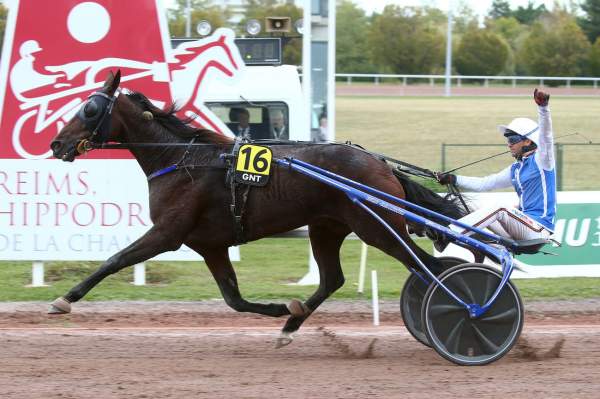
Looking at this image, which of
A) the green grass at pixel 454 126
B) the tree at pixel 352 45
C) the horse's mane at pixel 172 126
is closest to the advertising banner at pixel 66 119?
the horse's mane at pixel 172 126

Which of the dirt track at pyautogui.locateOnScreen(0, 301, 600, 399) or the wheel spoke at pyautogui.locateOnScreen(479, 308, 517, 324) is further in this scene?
the wheel spoke at pyautogui.locateOnScreen(479, 308, 517, 324)

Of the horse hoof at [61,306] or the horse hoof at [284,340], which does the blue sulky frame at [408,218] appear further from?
the horse hoof at [61,306]

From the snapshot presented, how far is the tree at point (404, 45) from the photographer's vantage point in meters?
46.9

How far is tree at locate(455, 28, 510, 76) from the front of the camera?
45344 millimetres

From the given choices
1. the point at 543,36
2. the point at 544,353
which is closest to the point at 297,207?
the point at 544,353

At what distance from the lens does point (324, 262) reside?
738 cm

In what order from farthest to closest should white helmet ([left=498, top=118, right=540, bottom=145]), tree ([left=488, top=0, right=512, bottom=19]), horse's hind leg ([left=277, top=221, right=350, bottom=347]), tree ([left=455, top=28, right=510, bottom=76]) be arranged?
tree ([left=488, top=0, right=512, bottom=19]) < tree ([left=455, top=28, right=510, bottom=76]) < horse's hind leg ([left=277, top=221, right=350, bottom=347]) < white helmet ([left=498, top=118, right=540, bottom=145])

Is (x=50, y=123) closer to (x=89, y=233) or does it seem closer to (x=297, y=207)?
(x=89, y=233)

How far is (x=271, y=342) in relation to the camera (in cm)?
754

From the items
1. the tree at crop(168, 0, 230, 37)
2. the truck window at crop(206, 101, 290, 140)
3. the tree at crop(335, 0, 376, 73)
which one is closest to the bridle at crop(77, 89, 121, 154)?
the truck window at crop(206, 101, 290, 140)

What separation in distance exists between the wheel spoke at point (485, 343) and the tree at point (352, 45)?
138ft

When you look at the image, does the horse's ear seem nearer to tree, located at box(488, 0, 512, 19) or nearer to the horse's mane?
the horse's mane

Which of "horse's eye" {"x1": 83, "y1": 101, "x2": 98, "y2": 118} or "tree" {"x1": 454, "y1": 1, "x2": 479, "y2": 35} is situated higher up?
"tree" {"x1": 454, "y1": 1, "x2": 479, "y2": 35}

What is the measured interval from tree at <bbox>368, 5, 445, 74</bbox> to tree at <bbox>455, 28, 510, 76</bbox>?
144 cm
